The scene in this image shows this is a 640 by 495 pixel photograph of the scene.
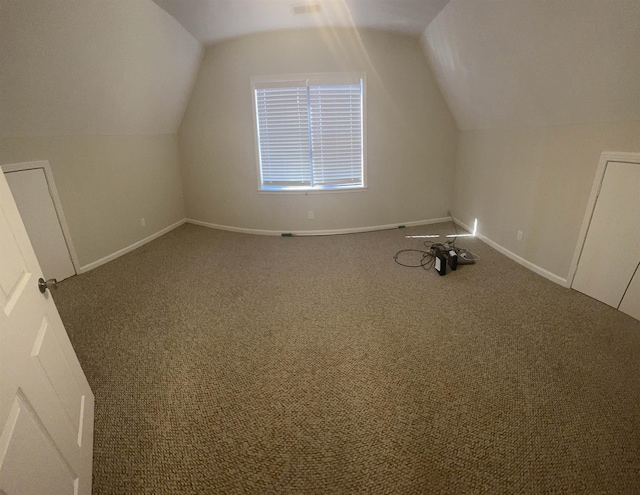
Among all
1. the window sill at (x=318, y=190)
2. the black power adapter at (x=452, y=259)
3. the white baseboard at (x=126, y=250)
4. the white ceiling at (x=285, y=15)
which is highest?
the white ceiling at (x=285, y=15)

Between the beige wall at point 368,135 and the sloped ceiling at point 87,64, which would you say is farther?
the beige wall at point 368,135

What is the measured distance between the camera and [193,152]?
14.9 feet

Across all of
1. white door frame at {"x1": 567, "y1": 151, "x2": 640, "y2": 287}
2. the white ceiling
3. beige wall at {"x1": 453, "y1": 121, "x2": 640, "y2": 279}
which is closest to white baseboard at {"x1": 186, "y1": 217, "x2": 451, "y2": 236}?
beige wall at {"x1": 453, "y1": 121, "x2": 640, "y2": 279}

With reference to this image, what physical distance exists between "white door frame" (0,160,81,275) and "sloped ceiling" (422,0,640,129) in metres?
4.20

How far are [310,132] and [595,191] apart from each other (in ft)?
10.1

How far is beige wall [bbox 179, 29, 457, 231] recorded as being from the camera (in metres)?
3.77

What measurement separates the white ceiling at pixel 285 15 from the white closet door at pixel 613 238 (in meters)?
2.17

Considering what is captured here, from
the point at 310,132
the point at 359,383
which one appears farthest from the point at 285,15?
the point at 359,383

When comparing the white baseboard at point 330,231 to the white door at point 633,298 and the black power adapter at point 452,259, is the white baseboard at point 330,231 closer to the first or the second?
the black power adapter at point 452,259

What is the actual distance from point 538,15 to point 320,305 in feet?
8.90

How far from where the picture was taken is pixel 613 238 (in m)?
2.35

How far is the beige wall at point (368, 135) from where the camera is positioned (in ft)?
12.4

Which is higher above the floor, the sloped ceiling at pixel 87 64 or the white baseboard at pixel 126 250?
the sloped ceiling at pixel 87 64

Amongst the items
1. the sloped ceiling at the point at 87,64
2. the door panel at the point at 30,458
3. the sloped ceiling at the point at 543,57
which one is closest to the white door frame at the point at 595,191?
the sloped ceiling at the point at 543,57
